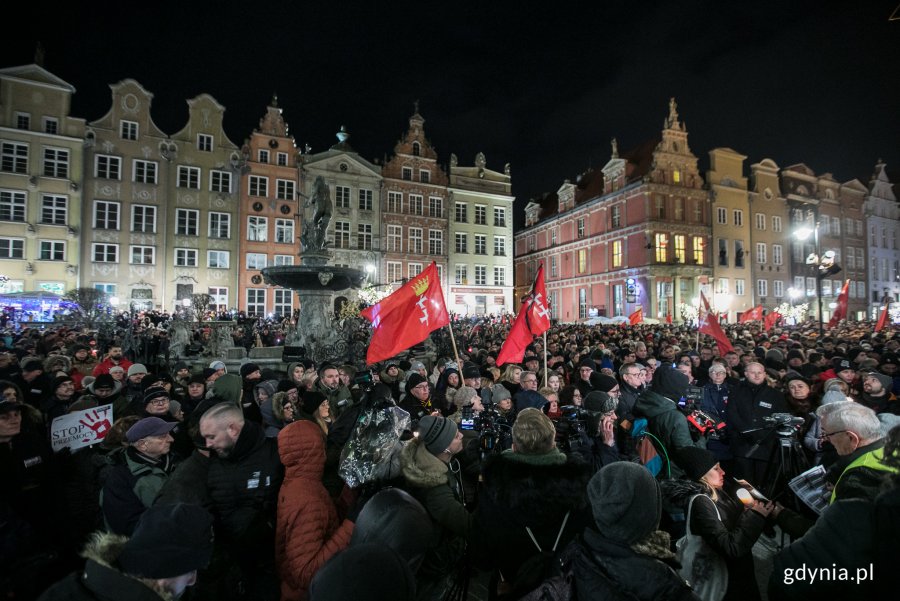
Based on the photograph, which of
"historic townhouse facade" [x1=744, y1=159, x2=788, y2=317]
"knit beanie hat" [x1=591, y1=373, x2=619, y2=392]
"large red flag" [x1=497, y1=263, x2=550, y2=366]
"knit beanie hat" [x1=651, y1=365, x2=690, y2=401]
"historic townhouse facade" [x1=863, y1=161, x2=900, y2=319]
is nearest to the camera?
"knit beanie hat" [x1=651, y1=365, x2=690, y2=401]

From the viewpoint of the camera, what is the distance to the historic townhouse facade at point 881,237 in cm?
5075

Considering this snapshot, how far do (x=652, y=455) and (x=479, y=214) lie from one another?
135 feet

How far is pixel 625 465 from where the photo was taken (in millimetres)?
1991

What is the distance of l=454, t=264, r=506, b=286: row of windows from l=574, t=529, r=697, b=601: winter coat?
132ft

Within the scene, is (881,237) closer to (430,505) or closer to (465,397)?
(465,397)

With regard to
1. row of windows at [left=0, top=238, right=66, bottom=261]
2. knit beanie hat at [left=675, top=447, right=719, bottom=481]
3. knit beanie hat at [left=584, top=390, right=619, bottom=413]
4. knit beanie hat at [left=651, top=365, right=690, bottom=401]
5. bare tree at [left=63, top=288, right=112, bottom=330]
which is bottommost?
knit beanie hat at [left=675, top=447, right=719, bottom=481]

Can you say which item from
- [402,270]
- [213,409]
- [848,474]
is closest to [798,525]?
[848,474]

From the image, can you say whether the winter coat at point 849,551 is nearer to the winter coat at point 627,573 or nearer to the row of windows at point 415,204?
the winter coat at point 627,573

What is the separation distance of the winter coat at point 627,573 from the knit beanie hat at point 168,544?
1.49m

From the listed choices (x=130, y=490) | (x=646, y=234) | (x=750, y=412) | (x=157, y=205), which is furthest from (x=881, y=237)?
(x=157, y=205)

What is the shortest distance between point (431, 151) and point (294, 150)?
1202 centimetres

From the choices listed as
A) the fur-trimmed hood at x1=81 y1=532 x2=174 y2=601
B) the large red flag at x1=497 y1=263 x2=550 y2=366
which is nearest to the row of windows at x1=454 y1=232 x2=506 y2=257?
the large red flag at x1=497 y1=263 x2=550 y2=366

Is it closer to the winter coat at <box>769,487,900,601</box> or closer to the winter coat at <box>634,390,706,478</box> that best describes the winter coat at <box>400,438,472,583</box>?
the winter coat at <box>769,487,900,601</box>

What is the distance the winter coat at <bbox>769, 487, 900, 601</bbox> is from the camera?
1.66m
